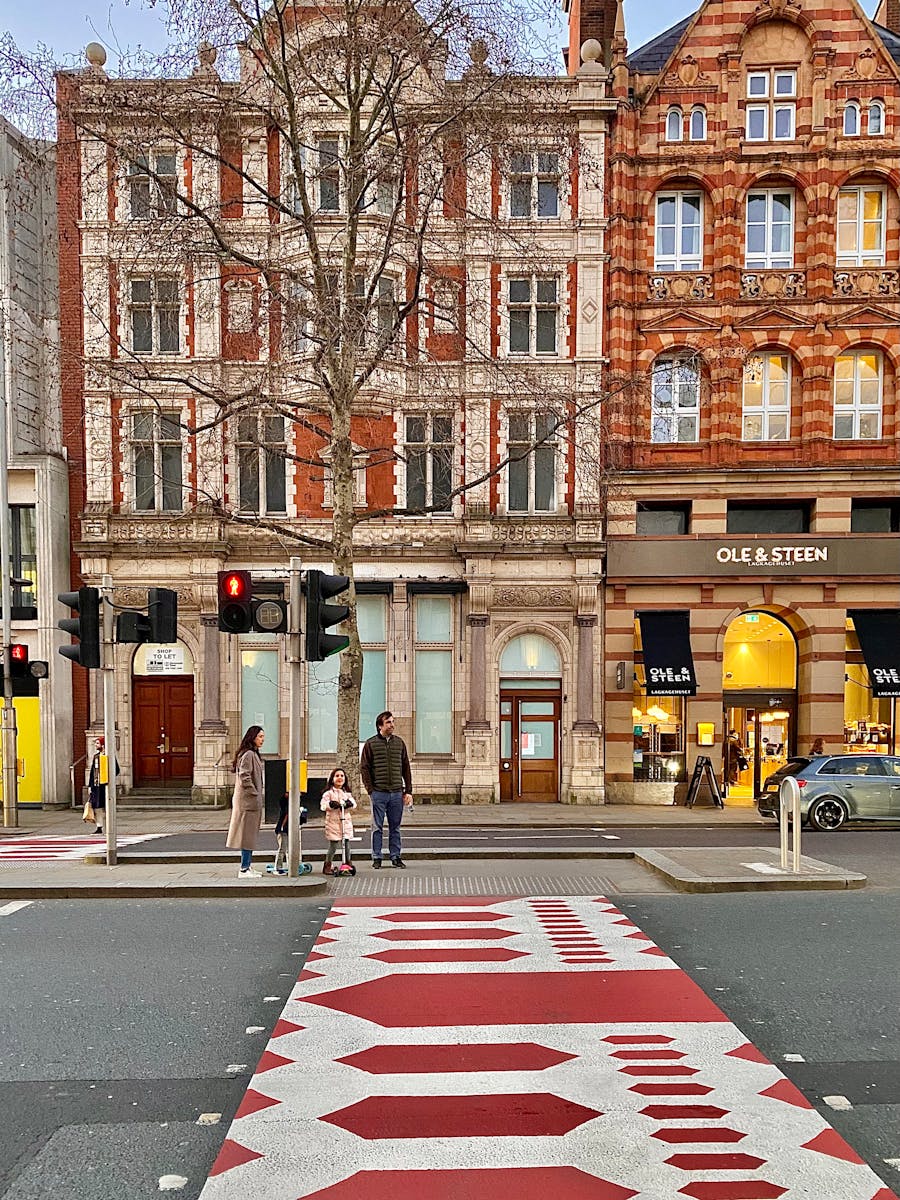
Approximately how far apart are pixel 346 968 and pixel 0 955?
3103 mm

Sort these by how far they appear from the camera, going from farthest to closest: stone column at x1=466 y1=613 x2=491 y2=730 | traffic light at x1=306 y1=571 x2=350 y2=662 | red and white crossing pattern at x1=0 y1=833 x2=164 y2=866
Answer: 1. stone column at x1=466 y1=613 x2=491 y2=730
2. red and white crossing pattern at x1=0 y1=833 x2=164 y2=866
3. traffic light at x1=306 y1=571 x2=350 y2=662

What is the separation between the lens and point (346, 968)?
6863 millimetres

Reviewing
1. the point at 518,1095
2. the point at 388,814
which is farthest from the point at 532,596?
the point at 518,1095

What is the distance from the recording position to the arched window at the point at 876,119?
20.3 m

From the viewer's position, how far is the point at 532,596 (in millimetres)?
20219

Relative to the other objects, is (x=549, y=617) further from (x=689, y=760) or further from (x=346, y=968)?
(x=346, y=968)

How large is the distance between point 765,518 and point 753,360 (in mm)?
3821

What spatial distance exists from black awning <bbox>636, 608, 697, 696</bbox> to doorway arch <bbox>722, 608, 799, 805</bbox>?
144 cm

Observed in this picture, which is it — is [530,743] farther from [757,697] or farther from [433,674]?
[757,697]

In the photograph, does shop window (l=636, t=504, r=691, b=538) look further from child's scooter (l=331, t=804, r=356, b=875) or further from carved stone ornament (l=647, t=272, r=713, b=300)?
→ child's scooter (l=331, t=804, r=356, b=875)

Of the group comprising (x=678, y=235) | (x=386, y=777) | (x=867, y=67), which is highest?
(x=867, y=67)

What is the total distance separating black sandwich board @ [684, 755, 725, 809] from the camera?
19.3m

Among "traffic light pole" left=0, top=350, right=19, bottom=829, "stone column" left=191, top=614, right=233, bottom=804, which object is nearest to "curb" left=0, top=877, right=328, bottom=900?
"traffic light pole" left=0, top=350, right=19, bottom=829

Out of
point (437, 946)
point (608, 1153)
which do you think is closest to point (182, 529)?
point (437, 946)
